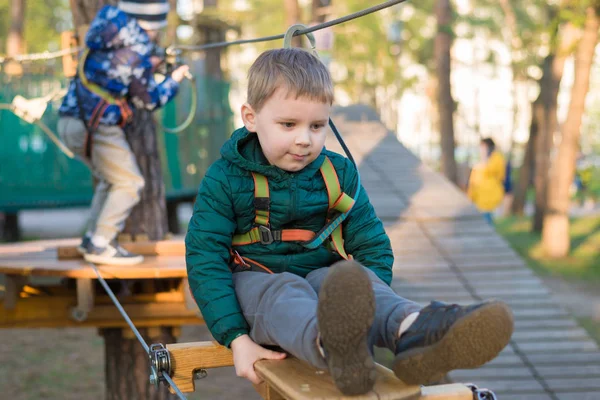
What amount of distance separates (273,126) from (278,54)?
0.24m

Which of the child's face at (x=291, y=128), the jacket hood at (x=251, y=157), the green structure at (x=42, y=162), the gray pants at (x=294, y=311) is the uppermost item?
the child's face at (x=291, y=128)

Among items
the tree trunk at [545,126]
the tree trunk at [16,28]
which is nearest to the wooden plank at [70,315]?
the tree trunk at [545,126]

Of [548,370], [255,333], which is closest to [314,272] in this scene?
[255,333]

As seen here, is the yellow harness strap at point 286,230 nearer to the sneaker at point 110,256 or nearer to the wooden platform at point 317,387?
the wooden platform at point 317,387

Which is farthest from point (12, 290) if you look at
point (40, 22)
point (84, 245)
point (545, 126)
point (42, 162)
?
point (40, 22)

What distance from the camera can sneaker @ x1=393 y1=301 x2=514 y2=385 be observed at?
2.16m

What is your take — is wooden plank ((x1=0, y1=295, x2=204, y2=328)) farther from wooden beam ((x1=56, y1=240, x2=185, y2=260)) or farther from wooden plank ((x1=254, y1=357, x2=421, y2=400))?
wooden plank ((x1=254, y1=357, x2=421, y2=400))

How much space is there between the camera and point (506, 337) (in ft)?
7.17

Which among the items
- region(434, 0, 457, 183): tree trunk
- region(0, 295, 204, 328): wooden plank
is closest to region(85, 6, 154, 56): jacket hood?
region(0, 295, 204, 328): wooden plank

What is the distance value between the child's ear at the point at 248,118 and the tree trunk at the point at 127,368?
10.9ft

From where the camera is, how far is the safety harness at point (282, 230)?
2.96m

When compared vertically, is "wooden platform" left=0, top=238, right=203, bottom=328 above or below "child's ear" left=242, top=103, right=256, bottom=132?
below

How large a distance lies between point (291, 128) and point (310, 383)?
864 mm

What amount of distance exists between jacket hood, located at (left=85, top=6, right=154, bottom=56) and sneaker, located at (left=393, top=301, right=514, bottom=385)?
353 cm
